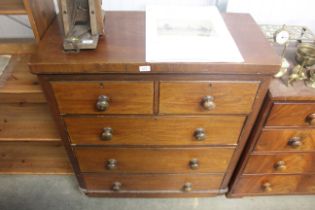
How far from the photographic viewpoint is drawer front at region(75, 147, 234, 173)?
1.07 metres

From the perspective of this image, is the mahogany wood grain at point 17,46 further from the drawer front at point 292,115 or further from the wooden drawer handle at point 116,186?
the drawer front at point 292,115

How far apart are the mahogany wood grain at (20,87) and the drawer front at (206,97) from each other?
0.53m

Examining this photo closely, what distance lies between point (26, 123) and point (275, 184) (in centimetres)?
130

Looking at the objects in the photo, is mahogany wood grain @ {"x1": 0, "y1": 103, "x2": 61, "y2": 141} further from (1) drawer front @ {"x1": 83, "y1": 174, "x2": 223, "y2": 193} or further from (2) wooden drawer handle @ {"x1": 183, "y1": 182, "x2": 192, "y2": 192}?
(2) wooden drawer handle @ {"x1": 183, "y1": 182, "x2": 192, "y2": 192}

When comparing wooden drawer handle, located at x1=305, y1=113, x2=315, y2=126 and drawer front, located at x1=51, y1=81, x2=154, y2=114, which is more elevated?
drawer front, located at x1=51, y1=81, x2=154, y2=114

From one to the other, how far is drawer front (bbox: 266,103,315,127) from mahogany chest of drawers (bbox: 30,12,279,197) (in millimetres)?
77

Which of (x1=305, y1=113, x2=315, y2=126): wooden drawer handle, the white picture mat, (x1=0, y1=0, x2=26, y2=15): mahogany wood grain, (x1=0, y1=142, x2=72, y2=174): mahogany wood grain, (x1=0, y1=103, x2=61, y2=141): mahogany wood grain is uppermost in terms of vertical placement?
(x1=0, y1=0, x2=26, y2=15): mahogany wood grain

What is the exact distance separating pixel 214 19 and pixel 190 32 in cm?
14

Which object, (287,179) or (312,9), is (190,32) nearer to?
(312,9)

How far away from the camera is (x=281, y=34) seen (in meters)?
0.89

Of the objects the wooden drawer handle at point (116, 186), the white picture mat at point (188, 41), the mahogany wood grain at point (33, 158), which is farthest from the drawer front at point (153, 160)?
the white picture mat at point (188, 41)

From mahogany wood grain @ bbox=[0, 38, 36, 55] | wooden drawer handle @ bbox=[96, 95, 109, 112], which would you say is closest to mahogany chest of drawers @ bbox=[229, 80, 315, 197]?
wooden drawer handle @ bbox=[96, 95, 109, 112]

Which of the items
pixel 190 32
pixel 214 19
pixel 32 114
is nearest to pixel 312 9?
pixel 214 19

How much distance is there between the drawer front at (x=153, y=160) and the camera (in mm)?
1065
